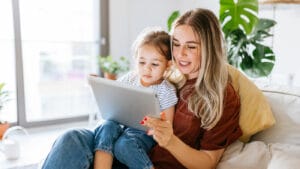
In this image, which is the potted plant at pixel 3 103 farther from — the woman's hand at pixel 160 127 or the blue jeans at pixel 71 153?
the woman's hand at pixel 160 127

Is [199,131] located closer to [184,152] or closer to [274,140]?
[184,152]

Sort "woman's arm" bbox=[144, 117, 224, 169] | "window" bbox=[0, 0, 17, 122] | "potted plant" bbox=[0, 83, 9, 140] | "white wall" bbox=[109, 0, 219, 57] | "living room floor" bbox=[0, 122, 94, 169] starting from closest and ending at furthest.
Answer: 1. "woman's arm" bbox=[144, 117, 224, 169]
2. "living room floor" bbox=[0, 122, 94, 169]
3. "potted plant" bbox=[0, 83, 9, 140]
4. "window" bbox=[0, 0, 17, 122]
5. "white wall" bbox=[109, 0, 219, 57]

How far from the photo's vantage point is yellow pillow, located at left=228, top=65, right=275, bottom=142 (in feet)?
3.58

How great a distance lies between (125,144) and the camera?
1.03 m

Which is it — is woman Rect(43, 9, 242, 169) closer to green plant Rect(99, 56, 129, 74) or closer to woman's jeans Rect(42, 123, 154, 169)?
woman's jeans Rect(42, 123, 154, 169)

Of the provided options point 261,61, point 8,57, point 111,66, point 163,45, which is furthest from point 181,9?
point 163,45

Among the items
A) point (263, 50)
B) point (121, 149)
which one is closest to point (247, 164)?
point (121, 149)

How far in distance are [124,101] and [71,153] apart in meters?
0.25

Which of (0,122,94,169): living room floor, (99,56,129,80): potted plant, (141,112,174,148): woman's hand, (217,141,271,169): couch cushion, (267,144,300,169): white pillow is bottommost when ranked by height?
(0,122,94,169): living room floor

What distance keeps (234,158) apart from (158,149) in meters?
0.27

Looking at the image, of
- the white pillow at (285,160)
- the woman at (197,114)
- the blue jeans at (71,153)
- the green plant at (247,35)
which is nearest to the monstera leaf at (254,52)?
the green plant at (247,35)

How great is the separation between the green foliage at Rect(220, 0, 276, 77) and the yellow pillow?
54 cm

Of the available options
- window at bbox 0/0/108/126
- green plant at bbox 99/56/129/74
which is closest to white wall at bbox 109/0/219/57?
window at bbox 0/0/108/126

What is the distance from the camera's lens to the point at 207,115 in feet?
3.43
